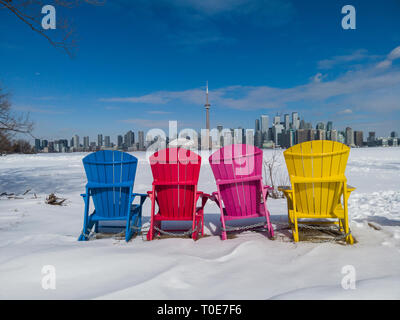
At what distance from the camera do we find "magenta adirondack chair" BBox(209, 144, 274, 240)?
11.3 feet

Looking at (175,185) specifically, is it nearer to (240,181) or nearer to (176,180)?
(176,180)

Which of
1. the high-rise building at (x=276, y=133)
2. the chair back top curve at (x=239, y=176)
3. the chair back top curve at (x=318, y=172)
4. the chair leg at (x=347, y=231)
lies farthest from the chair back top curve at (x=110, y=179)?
the high-rise building at (x=276, y=133)

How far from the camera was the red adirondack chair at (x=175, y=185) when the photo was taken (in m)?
3.45

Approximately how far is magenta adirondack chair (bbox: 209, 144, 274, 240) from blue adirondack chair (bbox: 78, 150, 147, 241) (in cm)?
123

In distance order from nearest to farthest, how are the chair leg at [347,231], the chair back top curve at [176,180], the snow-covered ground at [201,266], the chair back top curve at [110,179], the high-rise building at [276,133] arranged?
1. the snow-covered ground at [201,266]
2. the chair leg at [347,231]
3. the chair back top curve at [176,180]
4. the chair back top curve at [110,179]
5. the high-rise building at [276,133]

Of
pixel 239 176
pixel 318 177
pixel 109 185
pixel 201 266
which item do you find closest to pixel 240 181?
pixel 239 176

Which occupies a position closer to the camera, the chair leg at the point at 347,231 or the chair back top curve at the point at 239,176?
the chair leg at the point at 347,231

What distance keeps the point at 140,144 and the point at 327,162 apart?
33971 mm

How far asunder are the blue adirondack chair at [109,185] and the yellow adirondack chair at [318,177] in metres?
2.21

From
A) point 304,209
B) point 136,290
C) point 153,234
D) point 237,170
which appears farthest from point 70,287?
point 304,209

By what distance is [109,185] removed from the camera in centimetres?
351

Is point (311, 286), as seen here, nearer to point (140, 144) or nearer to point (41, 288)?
point (41, 288)

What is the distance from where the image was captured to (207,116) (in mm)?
22000

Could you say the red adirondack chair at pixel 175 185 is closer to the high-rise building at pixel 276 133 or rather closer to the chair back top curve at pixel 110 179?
the chair back top curve at pixel 110 179
